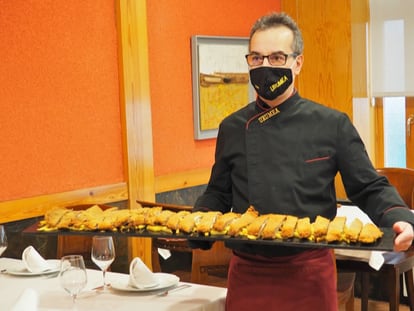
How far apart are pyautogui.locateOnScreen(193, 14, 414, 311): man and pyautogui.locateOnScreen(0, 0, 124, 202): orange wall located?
5.47 feet

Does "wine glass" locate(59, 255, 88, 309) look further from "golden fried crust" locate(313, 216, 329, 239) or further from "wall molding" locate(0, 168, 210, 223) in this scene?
"wall molding" locate(0, 168, 210, 223)

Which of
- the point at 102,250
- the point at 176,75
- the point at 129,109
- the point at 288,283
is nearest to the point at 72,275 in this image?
the point at 102,250

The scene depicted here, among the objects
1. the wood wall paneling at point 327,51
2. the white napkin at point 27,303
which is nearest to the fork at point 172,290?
the white napkin at point 27,303

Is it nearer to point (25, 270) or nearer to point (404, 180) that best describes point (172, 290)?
point (25, 270)

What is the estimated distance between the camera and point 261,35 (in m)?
2.10

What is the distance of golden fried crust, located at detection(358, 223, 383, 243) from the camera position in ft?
5.86

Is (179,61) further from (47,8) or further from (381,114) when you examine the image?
(381,114)

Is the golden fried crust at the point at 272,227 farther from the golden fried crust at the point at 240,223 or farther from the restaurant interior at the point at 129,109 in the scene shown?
the restaurant interior at the point at 129,109

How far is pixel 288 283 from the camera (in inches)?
82.0

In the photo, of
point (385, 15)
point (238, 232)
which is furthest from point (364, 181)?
point (385, 15)

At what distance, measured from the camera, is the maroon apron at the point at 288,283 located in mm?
2082

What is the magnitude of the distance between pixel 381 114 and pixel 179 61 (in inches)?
73.5

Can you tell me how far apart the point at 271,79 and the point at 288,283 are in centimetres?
62

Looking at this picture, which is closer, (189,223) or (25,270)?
(189,223)
